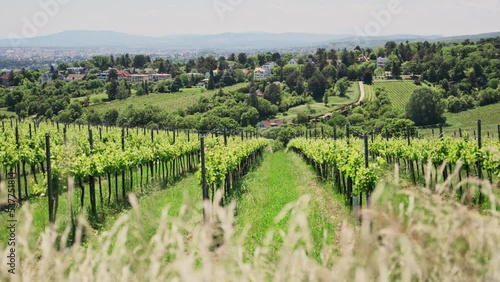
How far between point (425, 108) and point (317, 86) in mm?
38930

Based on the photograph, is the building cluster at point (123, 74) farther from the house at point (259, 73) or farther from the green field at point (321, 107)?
the green field at point (321, 107)

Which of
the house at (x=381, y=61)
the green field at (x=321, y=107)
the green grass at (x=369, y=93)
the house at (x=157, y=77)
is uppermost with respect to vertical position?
the house at (x=381, y=61)

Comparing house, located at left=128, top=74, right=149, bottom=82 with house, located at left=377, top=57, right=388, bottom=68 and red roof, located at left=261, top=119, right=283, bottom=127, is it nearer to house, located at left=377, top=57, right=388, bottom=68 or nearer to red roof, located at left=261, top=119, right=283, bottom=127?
house, located at left=377, top=57, right=388, bottom=68

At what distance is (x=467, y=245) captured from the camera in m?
2.03

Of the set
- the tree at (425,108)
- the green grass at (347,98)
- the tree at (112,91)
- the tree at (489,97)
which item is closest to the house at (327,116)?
the green grass at (347,98)

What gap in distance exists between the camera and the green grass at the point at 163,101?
106 m

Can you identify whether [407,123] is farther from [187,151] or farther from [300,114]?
[187,151]

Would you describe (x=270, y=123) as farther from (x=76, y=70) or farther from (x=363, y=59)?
(x=76, y=70)

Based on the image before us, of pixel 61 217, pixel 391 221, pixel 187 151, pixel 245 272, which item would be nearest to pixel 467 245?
pixel 391 221

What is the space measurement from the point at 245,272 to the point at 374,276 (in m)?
0.54

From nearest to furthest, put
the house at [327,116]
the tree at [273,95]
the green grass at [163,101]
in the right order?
the house at [327,116] → the green grass at [163,101] → the tree at [273,95]

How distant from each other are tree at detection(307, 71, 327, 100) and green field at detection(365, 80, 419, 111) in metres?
11.4

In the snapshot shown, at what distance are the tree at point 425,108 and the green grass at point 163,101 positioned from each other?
1880 inches

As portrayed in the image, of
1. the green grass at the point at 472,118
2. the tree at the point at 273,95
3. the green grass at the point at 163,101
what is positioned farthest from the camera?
the tree at the point at 273,95
